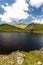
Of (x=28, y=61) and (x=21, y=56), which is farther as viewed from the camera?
(x=21, y=56)

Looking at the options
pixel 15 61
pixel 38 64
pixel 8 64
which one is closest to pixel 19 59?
pixel 15 61

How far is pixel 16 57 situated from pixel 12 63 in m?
1.90

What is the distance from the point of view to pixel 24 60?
80.6 feet

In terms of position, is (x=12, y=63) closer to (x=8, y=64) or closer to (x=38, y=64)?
(x=8, y=64)

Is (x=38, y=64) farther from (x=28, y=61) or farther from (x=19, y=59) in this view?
(x=19, y=59)

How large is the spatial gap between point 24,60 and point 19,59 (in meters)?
1.04

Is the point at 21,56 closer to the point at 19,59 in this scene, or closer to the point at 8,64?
the point at 19,59

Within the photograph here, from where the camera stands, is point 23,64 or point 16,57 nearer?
point 23,64

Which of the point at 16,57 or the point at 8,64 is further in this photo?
the point at 16,57

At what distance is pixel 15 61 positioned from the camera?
79.6 feet

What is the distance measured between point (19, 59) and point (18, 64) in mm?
1222

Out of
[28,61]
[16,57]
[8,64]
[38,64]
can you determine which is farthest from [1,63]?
[38,64]

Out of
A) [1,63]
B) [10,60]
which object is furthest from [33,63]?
[1,63]

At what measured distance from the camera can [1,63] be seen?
963 inches
